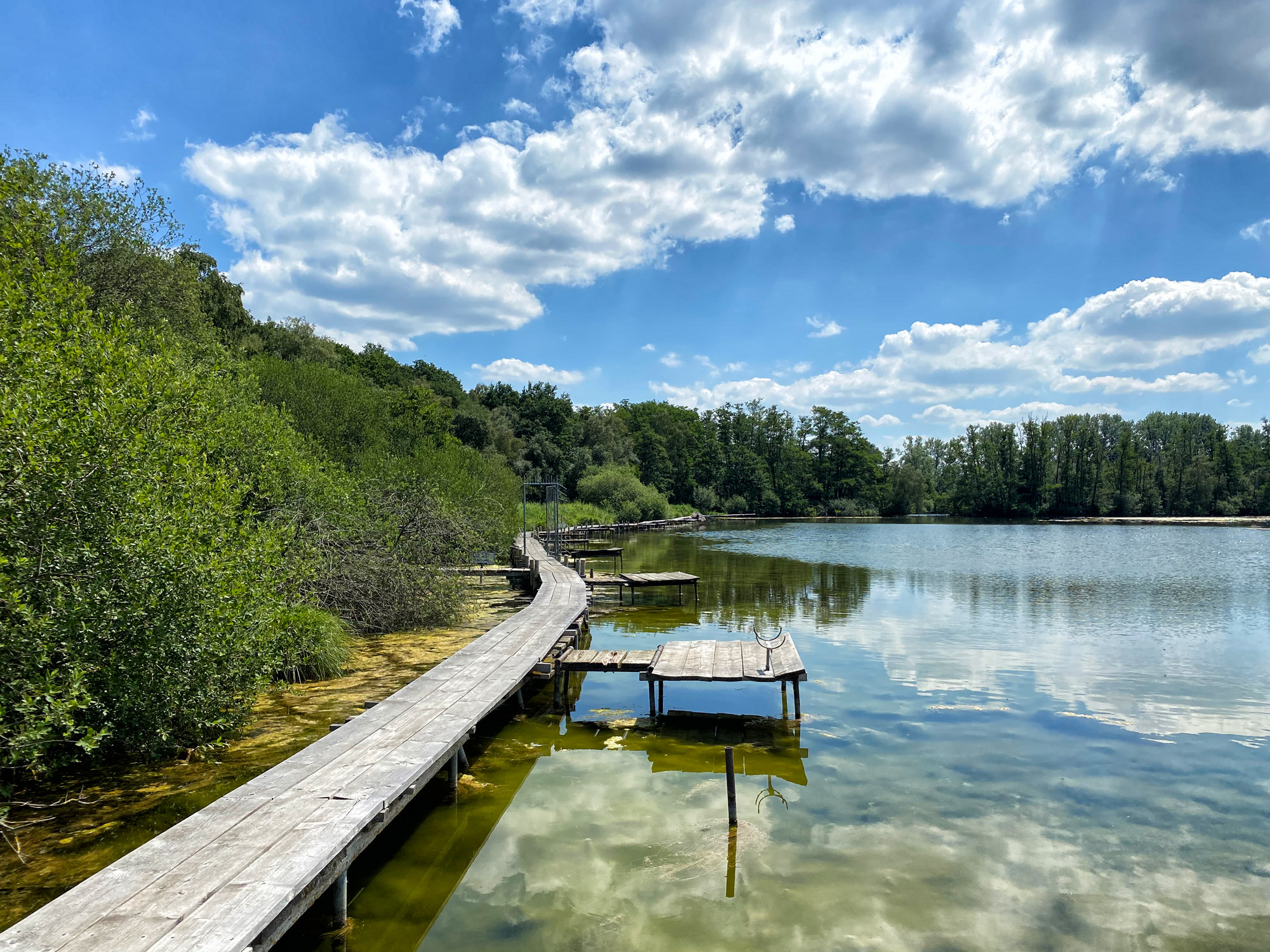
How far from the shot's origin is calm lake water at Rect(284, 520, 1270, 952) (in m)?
6.02

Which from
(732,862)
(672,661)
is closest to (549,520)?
(672,661)

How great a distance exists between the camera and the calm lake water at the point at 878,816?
19.8 ft

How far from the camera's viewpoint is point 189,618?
26.1 ft

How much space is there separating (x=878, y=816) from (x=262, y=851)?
6.04 m

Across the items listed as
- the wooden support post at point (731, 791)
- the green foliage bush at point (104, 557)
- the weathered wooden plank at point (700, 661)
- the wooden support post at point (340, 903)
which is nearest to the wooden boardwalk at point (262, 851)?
the wooden support post at point (340, 903)

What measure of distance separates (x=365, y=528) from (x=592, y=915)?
12014mm

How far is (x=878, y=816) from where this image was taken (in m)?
7.98

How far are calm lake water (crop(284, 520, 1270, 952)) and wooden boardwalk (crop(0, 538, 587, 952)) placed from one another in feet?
3.18

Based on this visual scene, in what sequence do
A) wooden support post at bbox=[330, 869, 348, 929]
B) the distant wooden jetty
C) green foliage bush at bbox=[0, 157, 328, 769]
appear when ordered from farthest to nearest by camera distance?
1. the distant wooden jetty
2. green foliage bush at bbox=[0, 157, 328, 769]
3. wooden support post at bbox=[330, 869, 348, 929]

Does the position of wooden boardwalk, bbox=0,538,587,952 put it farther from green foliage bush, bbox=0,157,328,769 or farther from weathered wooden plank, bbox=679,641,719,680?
weathered wooden plank, bbox=679,641,719,680

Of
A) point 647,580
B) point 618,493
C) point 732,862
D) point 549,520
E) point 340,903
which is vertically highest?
point 618,493

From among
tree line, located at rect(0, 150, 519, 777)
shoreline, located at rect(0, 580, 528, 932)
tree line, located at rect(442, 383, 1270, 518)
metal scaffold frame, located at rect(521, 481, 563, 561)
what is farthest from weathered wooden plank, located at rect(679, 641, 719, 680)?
tree line, located at rect(442, 383, 1270, 518)

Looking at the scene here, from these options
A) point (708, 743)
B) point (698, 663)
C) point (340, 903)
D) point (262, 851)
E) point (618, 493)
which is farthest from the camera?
point (618, 493)

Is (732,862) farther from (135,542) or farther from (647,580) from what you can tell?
(647,580)
